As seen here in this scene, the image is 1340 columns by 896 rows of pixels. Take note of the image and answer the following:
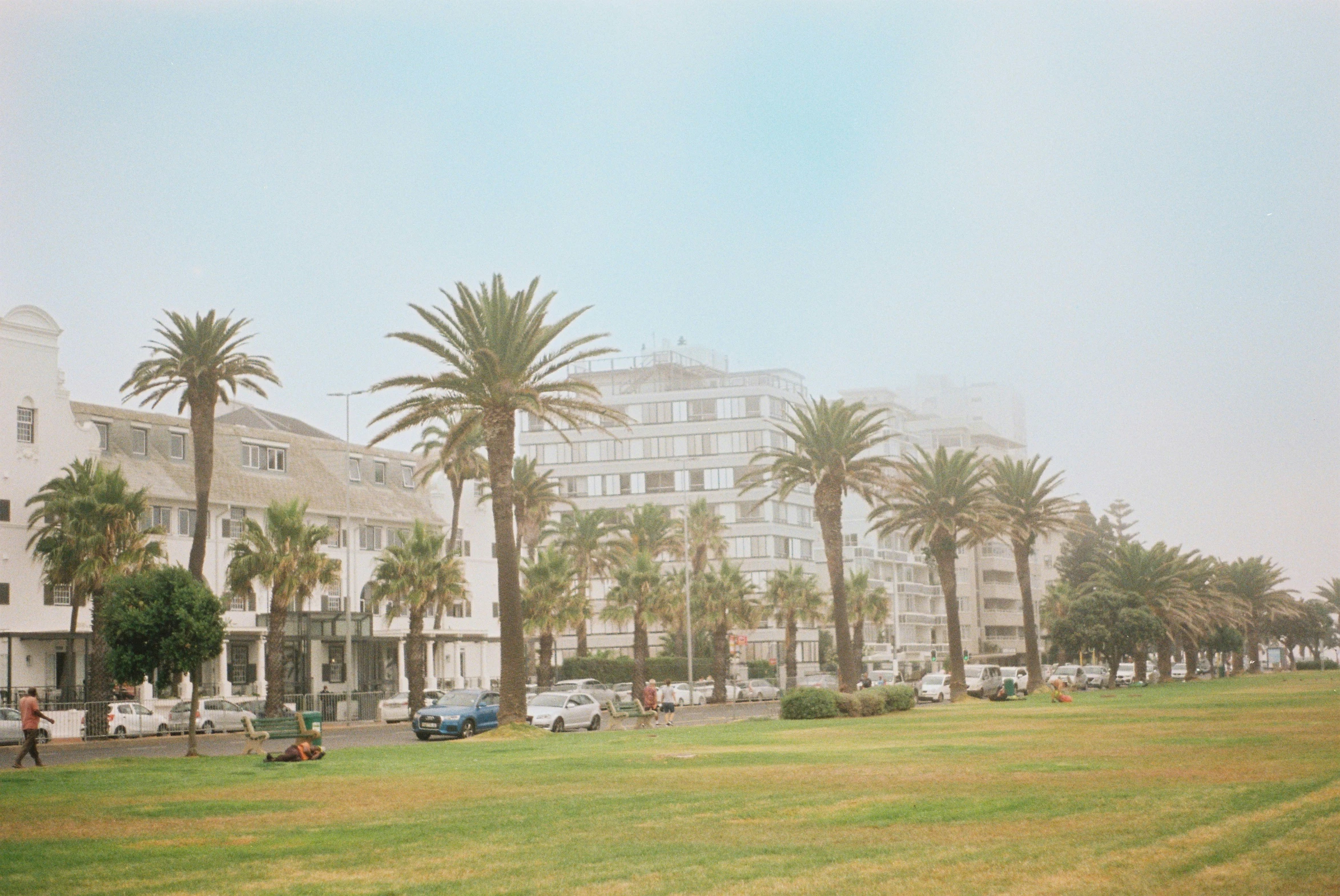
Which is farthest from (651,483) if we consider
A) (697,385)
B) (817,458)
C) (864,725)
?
(864,725)

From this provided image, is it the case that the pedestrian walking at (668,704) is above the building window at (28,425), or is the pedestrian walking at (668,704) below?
below

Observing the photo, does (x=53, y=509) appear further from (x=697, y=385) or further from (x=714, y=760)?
(x=697, y=385)

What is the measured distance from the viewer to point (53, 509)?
55.1 m

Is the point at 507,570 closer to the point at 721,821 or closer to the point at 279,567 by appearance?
the point at 279,567

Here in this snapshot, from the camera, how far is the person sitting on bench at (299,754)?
30.3 meters

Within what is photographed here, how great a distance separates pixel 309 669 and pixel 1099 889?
6366 cm

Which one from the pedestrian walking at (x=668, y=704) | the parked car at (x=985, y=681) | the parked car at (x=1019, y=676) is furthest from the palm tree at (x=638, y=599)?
the pedestrian walking at (x=668, y=704)

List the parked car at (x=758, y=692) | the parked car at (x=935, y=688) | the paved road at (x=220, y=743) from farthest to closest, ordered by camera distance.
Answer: the parked car at (x=758, y=692) → the parked car at (x=935, y=688) → the paved road at (x=220, y=743)

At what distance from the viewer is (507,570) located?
4353 centimetres

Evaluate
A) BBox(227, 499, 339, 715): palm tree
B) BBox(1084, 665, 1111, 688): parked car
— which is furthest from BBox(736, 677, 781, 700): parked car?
BBox(227, 499, 339, 715): palm tree

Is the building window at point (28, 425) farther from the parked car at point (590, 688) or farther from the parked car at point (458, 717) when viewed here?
the parked car at point (458, 717)

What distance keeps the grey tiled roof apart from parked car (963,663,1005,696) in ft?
105

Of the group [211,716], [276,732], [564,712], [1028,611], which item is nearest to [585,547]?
[1028,611]

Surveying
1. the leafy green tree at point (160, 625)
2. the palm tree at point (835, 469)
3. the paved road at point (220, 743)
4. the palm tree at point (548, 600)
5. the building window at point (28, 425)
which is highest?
the building window at point (28, 425)
